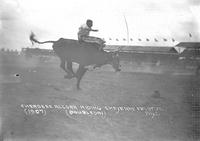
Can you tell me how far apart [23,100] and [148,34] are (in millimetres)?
4325

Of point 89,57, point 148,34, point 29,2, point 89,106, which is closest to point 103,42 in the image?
point 89,57

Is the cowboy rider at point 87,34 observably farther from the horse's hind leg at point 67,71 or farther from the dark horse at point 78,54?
the horse's hind leg at point 67,71

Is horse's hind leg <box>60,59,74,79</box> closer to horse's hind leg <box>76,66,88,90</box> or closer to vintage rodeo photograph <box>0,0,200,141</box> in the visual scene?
vintage rodeo photograph <box>0,0,200,141</box>

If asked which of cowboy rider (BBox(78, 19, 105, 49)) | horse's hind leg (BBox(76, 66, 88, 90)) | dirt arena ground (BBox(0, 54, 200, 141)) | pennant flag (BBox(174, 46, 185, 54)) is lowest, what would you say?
dirt arena ground (BBox(0, 54, 200, 141))

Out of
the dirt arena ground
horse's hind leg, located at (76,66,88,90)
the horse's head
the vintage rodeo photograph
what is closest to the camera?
the dirt arena ground

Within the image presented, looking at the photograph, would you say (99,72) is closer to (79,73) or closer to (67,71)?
(79,73)

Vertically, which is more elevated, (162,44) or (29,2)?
(29,2)

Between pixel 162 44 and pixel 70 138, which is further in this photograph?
pixel 162 44

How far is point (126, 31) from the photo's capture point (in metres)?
8.66

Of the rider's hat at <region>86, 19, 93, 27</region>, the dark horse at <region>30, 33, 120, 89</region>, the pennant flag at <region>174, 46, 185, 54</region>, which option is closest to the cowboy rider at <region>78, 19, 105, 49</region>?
the rider's hat at <region>86, 19, 93, 27</region>

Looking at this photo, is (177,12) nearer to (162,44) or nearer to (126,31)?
(162,44)

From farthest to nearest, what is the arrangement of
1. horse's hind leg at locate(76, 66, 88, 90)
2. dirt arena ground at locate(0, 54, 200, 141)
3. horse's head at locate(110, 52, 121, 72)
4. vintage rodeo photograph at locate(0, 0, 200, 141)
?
horse's head at locate(110, 52, 121, 72) < horse's hind leg at locate(76, 66, 88, 90) < vintage rodeo photograph at locate(0, 0, 200, 141) < dirt arena ground at locate(0, 54, 200, 141)

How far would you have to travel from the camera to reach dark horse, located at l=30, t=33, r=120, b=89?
27.5 ft

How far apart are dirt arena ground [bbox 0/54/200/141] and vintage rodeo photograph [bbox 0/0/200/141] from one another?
29 millimetres
